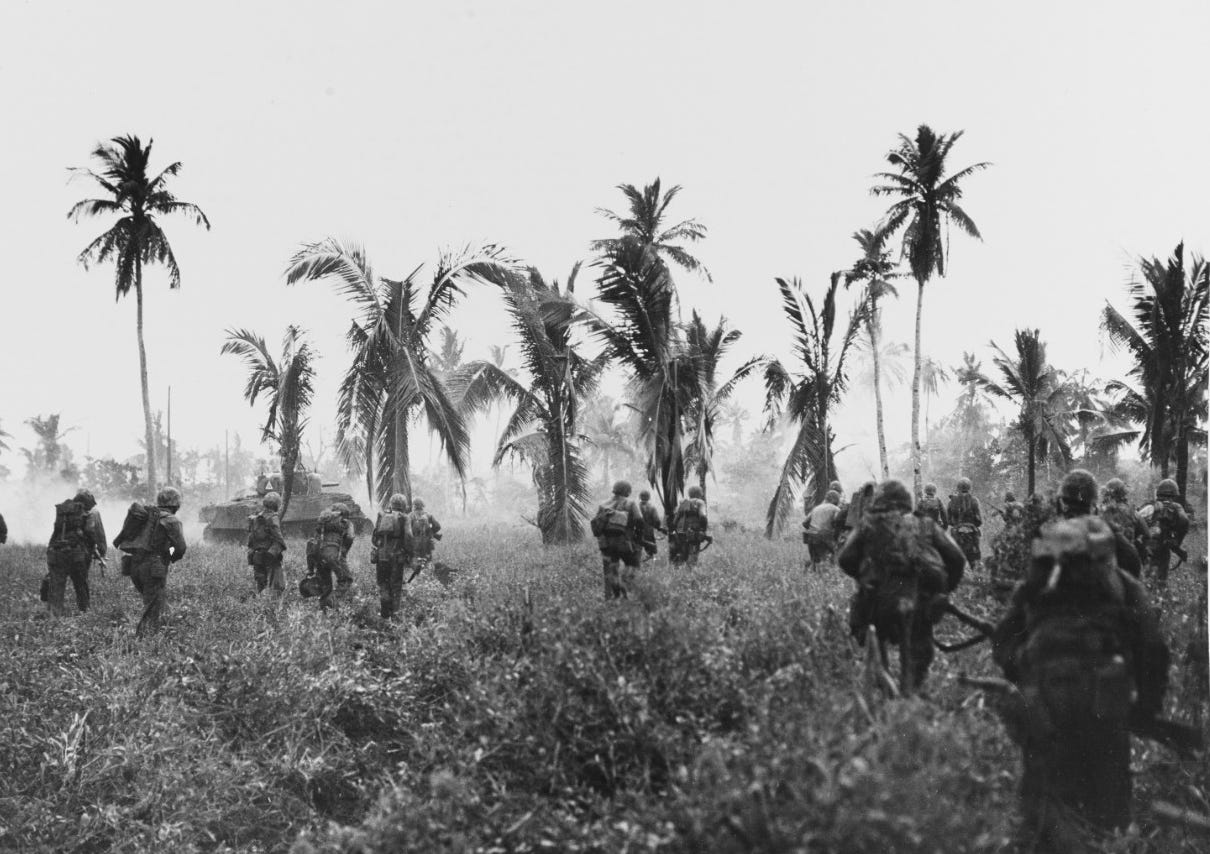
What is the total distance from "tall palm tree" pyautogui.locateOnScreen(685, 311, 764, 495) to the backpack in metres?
8.22

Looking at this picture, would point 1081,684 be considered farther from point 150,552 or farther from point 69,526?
point 69,526

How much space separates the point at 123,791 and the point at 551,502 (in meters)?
10.3

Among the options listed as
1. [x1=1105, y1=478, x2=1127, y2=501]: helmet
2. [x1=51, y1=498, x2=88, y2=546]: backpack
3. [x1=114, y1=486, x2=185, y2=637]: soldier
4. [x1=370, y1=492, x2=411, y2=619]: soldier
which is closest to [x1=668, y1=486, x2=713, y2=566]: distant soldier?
[x1=370, y1=492, x2=411, y2=619]: soldier

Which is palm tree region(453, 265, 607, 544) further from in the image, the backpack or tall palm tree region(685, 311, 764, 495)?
the backpack

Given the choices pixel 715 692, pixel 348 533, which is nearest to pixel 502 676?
pixel 715 692

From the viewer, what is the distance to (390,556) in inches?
344

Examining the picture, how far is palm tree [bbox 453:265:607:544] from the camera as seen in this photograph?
14719 mm

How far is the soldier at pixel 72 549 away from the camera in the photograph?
8820 mm

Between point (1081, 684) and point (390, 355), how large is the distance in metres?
12.4

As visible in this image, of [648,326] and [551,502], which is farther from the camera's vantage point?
[551,502]

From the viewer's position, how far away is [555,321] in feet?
45.3

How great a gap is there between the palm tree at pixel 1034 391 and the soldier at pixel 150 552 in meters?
7.59

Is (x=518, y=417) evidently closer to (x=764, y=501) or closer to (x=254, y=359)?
(x=254, y=359)

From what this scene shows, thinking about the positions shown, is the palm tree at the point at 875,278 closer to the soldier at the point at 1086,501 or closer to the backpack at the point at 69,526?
the soldier at the point at 1086,501
